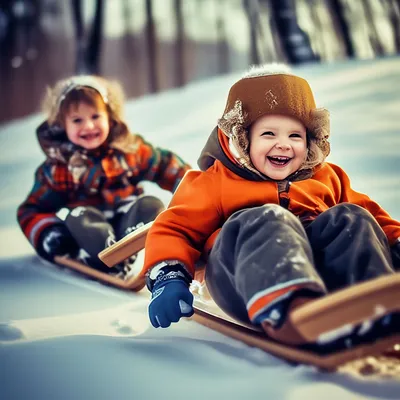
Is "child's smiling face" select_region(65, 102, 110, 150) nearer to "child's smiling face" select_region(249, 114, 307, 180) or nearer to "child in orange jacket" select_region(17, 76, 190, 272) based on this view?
"child in orange jacket" select_region(17, 76, 190, 272)

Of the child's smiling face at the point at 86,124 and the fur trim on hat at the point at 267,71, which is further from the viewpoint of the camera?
the child's smiling face at the point at 86,124

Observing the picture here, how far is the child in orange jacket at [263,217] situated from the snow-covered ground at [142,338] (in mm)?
54

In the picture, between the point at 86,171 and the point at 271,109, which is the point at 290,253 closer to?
the point at 271,109

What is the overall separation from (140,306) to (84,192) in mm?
405

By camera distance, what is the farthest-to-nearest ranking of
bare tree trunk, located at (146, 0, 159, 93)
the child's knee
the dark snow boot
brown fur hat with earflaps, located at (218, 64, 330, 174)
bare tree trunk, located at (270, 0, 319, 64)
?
bare tree trunk, located at (146, 0, 159, 93), bare tree trunk, located at (270, 0, 319, 64), the dark snow boot, brown fur hat with earflaps, located at (218, 64, 330, 174), the child's knee

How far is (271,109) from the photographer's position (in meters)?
0.77

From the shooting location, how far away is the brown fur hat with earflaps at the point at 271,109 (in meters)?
0.77

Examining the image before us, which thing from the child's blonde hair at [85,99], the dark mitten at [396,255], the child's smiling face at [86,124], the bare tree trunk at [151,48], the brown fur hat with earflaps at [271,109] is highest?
the bare tree trunk at [151,48]

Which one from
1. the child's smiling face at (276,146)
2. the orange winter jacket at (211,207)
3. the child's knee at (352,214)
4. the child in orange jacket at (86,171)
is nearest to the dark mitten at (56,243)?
the child in orange jacket at (86,171)

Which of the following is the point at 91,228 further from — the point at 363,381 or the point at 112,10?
the point at 112,10

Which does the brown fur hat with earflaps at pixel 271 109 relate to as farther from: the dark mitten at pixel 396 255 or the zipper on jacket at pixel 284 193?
the dark mitten at pixel 396 255

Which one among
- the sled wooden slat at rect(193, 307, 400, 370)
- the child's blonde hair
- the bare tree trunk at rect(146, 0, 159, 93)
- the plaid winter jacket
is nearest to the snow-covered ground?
the sled wooden slat at rect(193, 307, 400, 370)

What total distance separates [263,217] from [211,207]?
128 mm

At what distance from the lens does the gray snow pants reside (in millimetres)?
602
